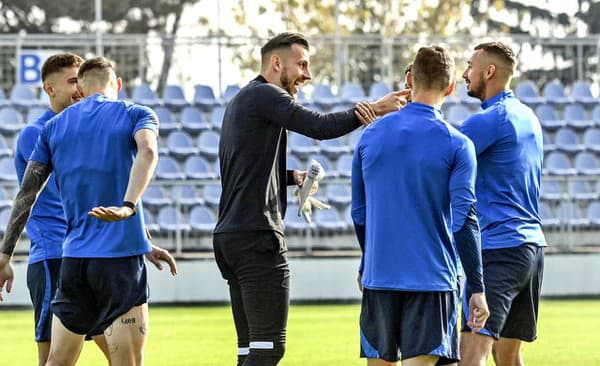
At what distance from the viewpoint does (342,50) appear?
Result: 29516 millimetres

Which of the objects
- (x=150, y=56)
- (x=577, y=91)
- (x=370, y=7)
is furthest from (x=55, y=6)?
(x=577, y=91)

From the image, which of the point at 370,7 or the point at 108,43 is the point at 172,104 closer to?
the point at 108,43

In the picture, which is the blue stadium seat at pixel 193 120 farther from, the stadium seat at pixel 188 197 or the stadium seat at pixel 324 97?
the stadium seat at pixel 188 197

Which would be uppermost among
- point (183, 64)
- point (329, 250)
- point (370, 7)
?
point (370, 7)

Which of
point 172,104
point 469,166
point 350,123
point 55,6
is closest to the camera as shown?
point 469,166

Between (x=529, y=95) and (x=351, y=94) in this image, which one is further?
(x=529, y=95)

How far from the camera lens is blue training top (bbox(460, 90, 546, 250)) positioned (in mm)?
7746

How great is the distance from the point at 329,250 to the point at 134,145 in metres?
14.9

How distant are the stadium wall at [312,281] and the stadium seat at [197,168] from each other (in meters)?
3.97

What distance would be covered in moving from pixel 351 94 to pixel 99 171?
752 inches

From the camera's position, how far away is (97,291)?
729cm

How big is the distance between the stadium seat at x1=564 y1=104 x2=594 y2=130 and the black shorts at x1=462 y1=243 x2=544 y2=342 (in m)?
18.9

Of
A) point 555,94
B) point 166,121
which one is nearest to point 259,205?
point 166,121

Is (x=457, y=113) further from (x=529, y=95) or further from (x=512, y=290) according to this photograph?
(x=512, y=290)
